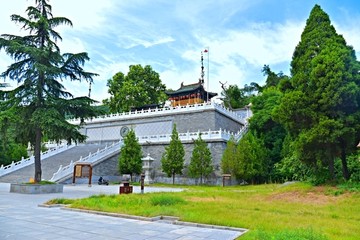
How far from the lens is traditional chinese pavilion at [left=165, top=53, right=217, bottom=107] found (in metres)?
34.8

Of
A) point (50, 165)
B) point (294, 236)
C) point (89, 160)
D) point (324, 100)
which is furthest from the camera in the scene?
point (50, 165)

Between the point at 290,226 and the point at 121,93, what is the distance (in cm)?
3515

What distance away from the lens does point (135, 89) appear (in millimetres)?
38688

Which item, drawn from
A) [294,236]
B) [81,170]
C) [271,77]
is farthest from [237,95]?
[294,236]

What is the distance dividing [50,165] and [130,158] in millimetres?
6663

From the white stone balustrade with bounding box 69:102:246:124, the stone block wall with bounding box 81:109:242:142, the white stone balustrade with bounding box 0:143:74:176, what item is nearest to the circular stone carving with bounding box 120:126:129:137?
the stone block wall with bounding box 81:109:242:142

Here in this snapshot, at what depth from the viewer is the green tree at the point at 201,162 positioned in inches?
878

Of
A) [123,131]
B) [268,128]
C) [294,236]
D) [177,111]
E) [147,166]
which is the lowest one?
[294,236]

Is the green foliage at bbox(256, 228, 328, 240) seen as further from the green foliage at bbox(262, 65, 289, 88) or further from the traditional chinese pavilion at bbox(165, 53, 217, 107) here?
Answer: the green foliage at bbox(262, 65, 289, 88)

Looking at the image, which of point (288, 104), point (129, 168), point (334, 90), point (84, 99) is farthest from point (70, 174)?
point (334, 90)

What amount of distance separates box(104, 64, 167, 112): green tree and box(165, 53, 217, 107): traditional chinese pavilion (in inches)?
187

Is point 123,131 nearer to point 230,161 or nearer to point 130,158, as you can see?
point 130,158

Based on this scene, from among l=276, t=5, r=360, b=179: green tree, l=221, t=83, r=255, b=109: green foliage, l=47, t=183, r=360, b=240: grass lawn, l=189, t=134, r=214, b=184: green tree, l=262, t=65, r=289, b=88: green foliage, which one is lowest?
l=47, t=183, r=360, b=240: grass lawn

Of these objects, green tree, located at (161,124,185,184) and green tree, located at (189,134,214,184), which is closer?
green tree, located at (189,134,214,184)
